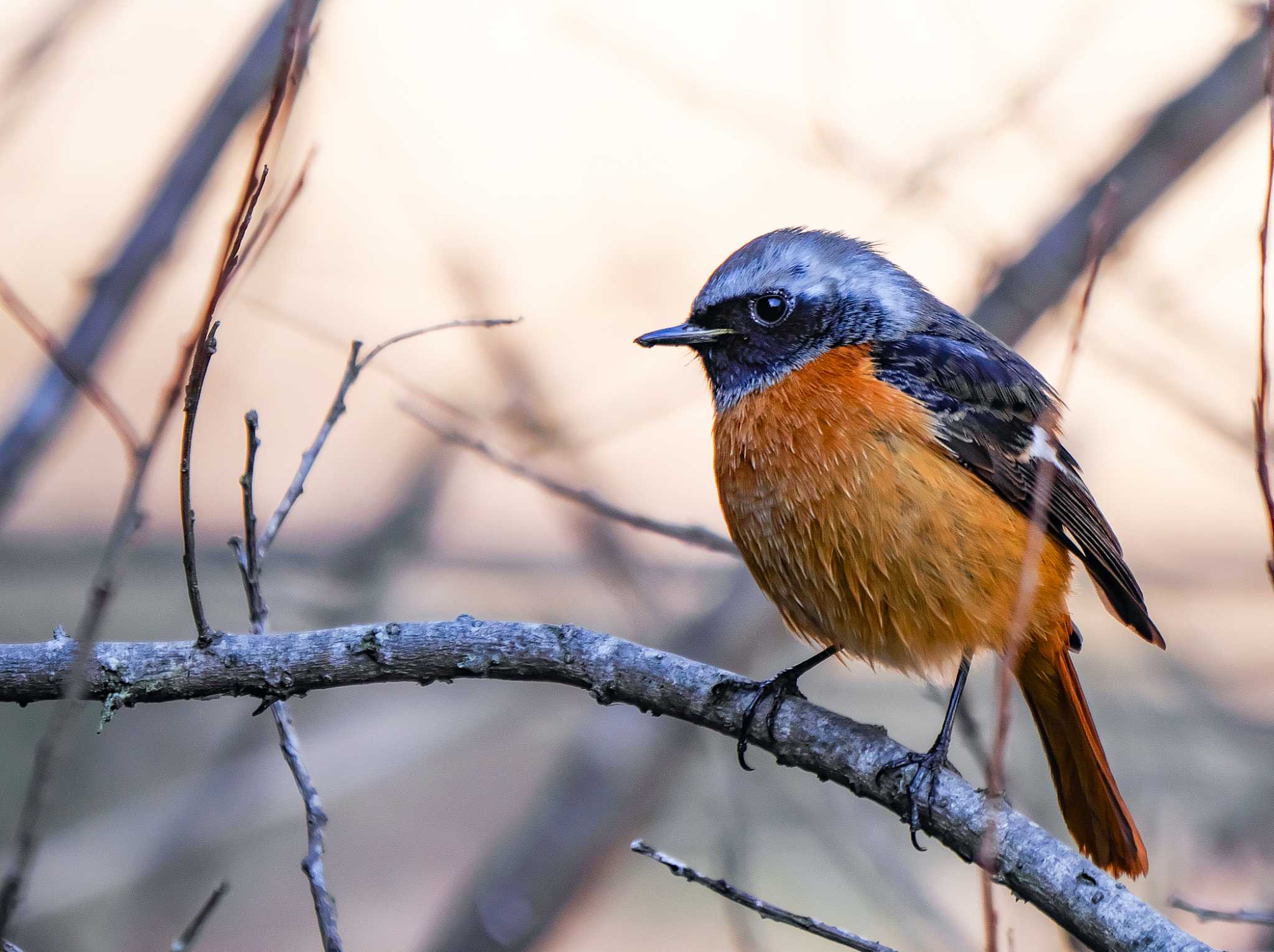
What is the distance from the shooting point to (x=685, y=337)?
4.40m

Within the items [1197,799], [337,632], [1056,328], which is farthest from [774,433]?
[1197,799]

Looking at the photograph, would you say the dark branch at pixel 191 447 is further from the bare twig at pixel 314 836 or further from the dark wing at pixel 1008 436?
the dark wing at pixel 1008 436

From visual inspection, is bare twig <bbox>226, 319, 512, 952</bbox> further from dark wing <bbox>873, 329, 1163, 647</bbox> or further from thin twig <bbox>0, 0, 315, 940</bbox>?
dark wing <bbox>873, 329, 1163, 647</bbox>

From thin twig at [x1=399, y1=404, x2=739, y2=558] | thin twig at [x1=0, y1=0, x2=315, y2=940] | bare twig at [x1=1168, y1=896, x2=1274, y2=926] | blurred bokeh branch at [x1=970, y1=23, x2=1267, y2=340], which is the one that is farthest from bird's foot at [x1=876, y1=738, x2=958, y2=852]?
blurred bokeh branch at [x1=970, y1=23, x2=1267, y2=340]

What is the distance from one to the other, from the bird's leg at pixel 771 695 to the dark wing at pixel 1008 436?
2.86 feet

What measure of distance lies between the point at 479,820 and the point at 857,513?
6.02 metres

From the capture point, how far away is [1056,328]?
19.1 ft

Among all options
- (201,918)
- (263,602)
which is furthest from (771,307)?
(201,918)

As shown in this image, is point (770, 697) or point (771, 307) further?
point (771, 307)

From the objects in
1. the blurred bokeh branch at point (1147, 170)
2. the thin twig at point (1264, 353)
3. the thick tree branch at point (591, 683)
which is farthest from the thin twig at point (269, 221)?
the blurred bokeh branch at point (1147, 170)

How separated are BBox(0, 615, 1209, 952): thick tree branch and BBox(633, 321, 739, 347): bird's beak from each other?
1.45 metres

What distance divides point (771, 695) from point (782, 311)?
1537 mm

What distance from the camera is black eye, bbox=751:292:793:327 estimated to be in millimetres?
4430

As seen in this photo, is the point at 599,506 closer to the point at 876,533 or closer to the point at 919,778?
the point at 876,533
